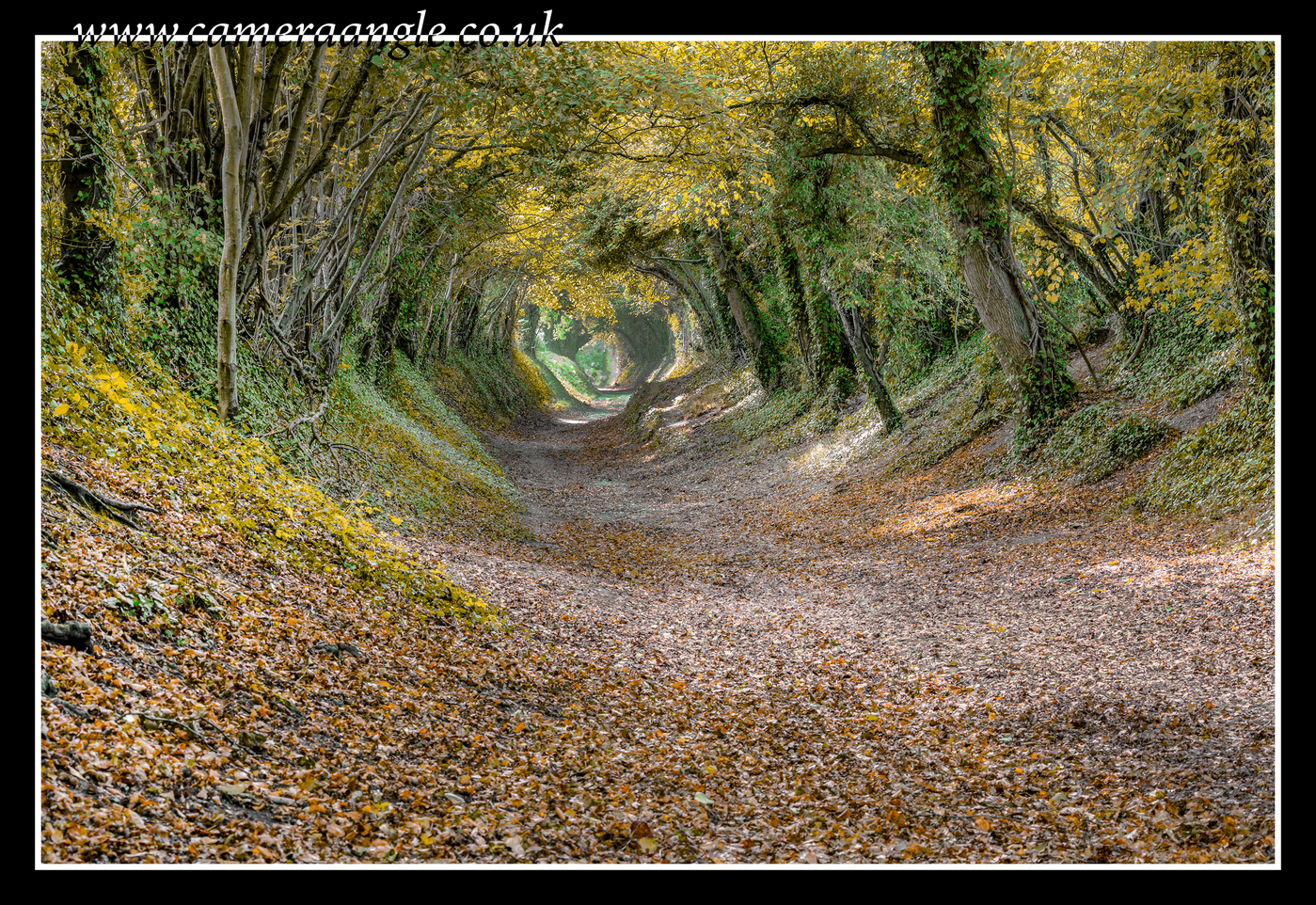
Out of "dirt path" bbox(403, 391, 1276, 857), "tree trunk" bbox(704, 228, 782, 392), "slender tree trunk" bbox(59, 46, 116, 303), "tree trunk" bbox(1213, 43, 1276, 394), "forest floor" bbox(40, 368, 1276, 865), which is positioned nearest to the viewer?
"forest floor" bbox(40, 368, 1276, 865)

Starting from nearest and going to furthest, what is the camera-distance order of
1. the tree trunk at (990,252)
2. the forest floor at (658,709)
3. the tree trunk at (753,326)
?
the forest floor at (658,709) < the tree trunk at (990,252) < the tree trunk at (753,326)

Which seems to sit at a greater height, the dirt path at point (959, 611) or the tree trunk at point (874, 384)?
the tree trunk at point (874, 384)

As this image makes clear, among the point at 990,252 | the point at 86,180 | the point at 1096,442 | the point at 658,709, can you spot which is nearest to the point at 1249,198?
the point at 1096,442

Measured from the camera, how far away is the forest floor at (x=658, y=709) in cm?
394

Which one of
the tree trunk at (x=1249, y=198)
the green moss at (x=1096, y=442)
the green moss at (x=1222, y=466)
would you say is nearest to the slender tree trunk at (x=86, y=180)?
the tree trunk at (x=1249, y=198)

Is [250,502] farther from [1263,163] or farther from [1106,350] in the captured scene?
[1106,350]

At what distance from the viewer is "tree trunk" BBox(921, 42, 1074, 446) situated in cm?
1327

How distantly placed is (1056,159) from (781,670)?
47.8 ft

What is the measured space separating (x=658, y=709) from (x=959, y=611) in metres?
4.10

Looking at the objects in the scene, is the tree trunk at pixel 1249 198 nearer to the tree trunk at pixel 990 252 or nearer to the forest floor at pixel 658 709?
the forest floor at pixel 658 709

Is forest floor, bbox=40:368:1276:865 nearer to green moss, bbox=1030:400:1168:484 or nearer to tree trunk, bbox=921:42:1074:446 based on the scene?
green moss, bbox=1030:400:1168:484

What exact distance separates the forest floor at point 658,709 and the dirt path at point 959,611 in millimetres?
44

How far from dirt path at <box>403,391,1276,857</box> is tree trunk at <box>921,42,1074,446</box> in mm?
1718

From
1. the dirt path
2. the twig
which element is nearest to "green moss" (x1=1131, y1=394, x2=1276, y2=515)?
the dirt path
